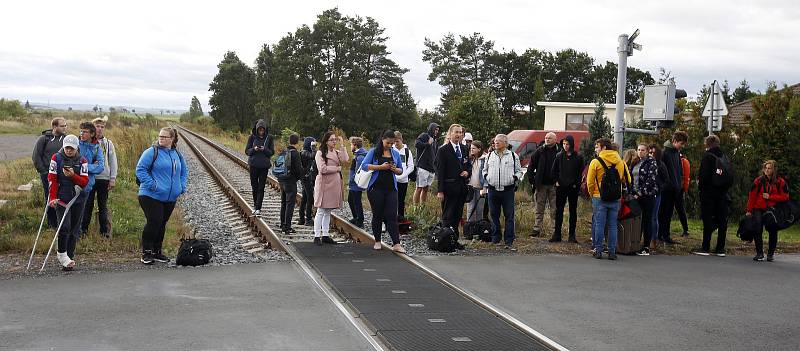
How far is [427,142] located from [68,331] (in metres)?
7.55

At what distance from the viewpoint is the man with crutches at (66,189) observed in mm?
8852

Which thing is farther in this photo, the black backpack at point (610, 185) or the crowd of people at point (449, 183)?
the black backpack at point (610, 185)

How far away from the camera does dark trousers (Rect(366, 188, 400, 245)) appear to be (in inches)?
414

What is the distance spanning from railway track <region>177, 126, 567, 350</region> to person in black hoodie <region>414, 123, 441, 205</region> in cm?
188

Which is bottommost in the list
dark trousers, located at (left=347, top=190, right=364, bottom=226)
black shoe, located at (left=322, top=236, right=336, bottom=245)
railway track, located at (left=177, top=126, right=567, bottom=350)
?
railway track, located at (left=177, top=126, right=567, bottom=350)

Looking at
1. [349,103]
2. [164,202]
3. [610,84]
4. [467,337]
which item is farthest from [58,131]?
[610,84]

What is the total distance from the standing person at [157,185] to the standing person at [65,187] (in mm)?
735

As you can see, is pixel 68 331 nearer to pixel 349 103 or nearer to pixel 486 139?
pixel 486 139

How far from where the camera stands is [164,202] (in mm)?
9641

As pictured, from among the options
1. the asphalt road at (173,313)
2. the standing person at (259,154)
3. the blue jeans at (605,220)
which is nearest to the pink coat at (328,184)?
the asphalt road at (173,313)

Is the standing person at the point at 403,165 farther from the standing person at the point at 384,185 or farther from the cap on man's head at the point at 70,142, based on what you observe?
the cap on man's head at the point at 70,142

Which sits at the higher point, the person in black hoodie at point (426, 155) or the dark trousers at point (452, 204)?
the person in black hoodie at point (426, 155)

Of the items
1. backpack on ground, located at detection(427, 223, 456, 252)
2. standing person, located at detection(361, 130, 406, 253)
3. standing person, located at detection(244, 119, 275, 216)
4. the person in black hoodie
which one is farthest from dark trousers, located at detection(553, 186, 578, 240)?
standing person, located at detection(244, 119, 275, 216)

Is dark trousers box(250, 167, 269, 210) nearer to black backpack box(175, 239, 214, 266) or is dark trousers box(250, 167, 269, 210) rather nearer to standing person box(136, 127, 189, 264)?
standing person box(136, 127, 189, 264)
